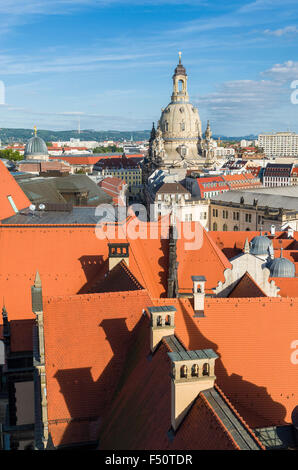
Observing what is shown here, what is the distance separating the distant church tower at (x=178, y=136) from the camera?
146m

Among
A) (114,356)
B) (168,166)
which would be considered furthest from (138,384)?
(168,166)

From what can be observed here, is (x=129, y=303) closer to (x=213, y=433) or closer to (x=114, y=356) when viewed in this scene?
(x=114, y=356)

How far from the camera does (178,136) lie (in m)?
152

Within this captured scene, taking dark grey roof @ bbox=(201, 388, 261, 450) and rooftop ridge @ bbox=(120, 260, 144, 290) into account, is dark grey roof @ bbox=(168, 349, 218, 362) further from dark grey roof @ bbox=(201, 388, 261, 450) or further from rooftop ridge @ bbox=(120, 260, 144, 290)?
rooftop ridge @ bbox=(120, 260, 144, 290)

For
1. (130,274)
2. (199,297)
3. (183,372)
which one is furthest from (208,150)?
(183,372)

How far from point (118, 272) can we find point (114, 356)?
5794mm

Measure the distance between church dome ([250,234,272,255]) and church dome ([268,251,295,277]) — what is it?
4.49 m

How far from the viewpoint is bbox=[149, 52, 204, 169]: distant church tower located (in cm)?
14638

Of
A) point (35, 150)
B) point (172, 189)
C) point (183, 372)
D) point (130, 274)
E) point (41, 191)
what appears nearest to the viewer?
point (183, 372)

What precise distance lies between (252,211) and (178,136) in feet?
267

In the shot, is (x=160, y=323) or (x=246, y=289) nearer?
(x=160, y=323)

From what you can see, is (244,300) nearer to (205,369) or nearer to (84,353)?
(84,353)

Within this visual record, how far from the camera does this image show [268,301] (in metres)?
18.2

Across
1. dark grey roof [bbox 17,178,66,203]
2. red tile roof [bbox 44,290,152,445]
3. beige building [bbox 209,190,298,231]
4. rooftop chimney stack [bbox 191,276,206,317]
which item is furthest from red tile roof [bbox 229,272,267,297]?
beige building [bbox 209,190,298,231]
